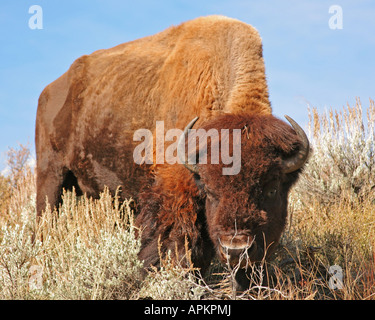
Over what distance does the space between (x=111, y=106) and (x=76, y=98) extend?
0.80m

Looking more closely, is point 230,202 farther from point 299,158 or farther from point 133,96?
point 133,96

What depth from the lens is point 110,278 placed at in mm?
4570

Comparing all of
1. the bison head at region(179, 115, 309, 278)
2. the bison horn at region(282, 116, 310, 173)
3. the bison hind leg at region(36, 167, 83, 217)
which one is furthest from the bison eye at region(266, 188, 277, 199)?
the bison hind leg at region(36, 167, 83, 217)

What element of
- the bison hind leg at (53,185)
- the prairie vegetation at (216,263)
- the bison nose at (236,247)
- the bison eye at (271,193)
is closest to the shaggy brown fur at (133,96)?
the bison hind leg at (53,185)

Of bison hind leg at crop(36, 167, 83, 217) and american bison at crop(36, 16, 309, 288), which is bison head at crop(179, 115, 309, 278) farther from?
bison hind leg at crop(36, 167, 83, 217)

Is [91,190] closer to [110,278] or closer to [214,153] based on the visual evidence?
[110,278]

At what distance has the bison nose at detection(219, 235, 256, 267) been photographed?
3904 mm

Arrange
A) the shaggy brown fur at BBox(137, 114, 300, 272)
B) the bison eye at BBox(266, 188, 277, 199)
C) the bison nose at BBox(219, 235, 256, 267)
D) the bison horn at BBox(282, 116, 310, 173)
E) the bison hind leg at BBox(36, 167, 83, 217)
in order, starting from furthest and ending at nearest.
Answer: the bison hind leg at BBox(36, 167, 83, 217) < the bison horn at BBox(282, 116, 310, 173) < the bison eye at BBox(266, 188, 277, 199) < the shaggy brown fur at BBox(137, 114, 300, 272) < the bison nose at BBox(219, 235, 256, 267)

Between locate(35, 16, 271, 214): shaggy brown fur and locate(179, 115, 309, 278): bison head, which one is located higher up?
locate(35, 16, 271, 214): shaggy brown fur

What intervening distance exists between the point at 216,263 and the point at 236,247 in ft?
6.76

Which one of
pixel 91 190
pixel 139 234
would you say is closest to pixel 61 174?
pixel 91 190

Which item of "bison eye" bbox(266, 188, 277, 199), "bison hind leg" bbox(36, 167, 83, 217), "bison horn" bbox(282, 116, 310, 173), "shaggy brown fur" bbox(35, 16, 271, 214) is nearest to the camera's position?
"bison eye" bbox(266, 188, 277, 199)

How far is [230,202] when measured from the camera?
3.99m

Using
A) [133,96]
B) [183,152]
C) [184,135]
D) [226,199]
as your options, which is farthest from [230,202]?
[133,96]
